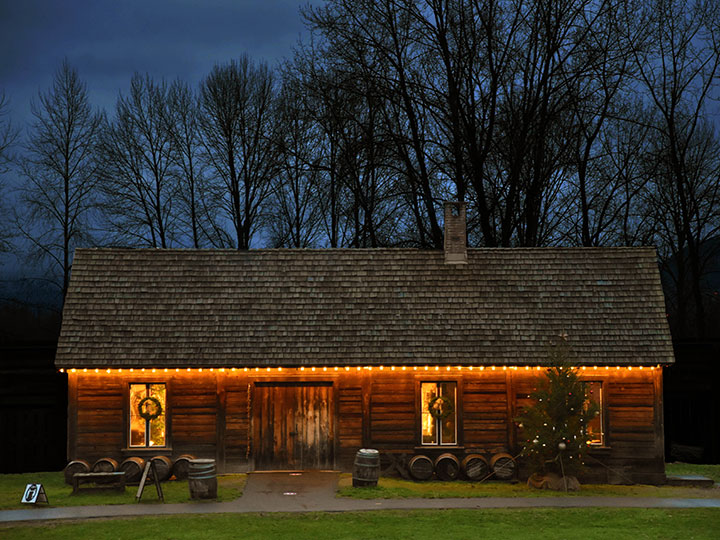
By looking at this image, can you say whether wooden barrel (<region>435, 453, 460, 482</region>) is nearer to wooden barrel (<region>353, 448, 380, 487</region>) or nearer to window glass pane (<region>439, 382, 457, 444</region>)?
window glass pane (<region>439, 382, 457, 444</region>)

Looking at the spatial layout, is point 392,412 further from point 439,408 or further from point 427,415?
point 439,408

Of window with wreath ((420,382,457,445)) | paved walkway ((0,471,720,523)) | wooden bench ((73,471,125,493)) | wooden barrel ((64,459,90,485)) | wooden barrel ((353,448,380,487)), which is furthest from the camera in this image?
window with wreath ((420,382,457,445))

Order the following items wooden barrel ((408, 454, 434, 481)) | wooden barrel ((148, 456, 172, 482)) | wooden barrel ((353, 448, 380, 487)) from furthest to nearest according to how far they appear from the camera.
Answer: wooden barrel ((408, 454, 434, 481)), wooden barrel ((148, 456, 172, 482)), wooden barrel ((353, 448, 380, 487))

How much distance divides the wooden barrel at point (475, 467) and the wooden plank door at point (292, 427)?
326 centimetres

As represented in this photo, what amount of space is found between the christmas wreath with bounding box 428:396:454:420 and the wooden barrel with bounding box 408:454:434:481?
1.08m

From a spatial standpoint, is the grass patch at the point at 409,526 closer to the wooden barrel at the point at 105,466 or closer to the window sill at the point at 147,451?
the wooden barrel at the point at 105,466

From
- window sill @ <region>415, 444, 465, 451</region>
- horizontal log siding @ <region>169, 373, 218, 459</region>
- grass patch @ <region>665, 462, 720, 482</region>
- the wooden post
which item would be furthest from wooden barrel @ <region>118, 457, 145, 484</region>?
grass patch @ <region>665, 462, 720, 482</region>

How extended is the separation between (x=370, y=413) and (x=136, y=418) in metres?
5.68

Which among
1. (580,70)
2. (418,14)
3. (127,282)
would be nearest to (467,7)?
(418,14)

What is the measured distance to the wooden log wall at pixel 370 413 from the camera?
2003 centimetres

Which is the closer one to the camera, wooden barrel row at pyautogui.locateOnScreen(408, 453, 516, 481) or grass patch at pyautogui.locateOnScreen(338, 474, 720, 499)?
grass patch at pyautogui.locateOnScreen(338, 474, 720, 499)

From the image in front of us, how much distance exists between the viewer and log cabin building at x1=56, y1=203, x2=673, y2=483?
65.5 ft

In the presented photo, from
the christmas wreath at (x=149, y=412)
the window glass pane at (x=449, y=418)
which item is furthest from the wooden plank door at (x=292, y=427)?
the window glass pane at (x=449, y=418)

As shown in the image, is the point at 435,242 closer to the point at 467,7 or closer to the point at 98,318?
the point at 467,7
